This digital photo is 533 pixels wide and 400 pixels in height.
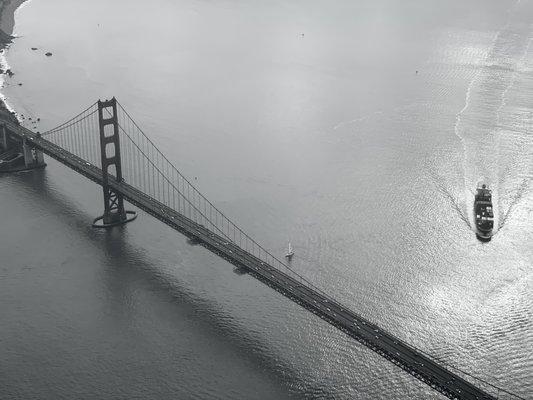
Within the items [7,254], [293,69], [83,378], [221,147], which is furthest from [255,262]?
[293,69]

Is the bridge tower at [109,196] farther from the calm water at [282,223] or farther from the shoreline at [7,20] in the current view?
the shoreline at [7,20]

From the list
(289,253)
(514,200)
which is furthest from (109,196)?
(514,200)

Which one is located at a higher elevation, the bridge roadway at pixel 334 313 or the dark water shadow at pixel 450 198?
the dark water shadow at pixel 450 198

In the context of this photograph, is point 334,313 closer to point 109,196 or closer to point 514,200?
point 109,196

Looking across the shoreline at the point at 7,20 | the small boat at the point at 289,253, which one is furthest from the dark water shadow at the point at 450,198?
the shoreline at the point at 7,20

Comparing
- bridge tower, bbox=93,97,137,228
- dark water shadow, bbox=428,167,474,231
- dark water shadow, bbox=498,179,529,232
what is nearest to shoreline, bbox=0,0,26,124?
bridge tower, bbox=93,97,137,228

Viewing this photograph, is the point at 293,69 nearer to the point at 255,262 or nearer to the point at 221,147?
the point at 221,147

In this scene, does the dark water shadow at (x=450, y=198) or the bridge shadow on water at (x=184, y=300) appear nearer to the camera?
the bridge shadow on water at (x=184, y=300)

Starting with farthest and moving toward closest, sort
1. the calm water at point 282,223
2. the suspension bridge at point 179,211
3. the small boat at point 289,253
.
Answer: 1. the small boat at point 289,253
2. the calm water at point 282,223
3. the suspension bridge at point 179,211

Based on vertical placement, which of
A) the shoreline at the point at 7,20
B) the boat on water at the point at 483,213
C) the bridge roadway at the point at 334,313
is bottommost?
the bridge roadway at the point at 334,313
